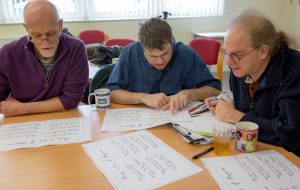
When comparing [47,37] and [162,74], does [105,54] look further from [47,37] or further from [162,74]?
[47,37]

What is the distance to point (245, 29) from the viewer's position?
1.24 meters

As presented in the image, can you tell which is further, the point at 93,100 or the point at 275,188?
the point at 93,100

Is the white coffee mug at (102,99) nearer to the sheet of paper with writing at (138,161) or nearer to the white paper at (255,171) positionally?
the sheet of paper with writing at (138,161)

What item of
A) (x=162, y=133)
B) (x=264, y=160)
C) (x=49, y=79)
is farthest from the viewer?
(x=49, y=79)

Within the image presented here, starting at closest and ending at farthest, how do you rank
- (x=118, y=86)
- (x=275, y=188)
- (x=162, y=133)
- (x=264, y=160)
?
(x=275, y=188)
(x=264, y=160)
(x=162, y=133)
(x=118, y=86)

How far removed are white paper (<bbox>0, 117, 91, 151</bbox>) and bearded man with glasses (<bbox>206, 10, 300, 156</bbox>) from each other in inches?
26.3

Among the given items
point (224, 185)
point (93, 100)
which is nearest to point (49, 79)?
point (93, 100)

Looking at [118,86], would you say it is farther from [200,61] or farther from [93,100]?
[200,61]

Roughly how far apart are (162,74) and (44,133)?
2.58 ft

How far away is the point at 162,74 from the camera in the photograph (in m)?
1.85

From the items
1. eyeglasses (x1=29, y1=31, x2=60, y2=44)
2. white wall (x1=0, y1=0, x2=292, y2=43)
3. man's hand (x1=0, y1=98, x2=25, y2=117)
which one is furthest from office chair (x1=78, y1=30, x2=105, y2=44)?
man's hand (x1=0, y1=98, x2=25, y2=117)

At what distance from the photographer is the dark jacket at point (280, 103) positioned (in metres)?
1.15

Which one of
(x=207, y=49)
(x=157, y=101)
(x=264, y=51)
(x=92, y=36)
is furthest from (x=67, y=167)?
(x=92, y=36)

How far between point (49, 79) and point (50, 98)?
12cm
